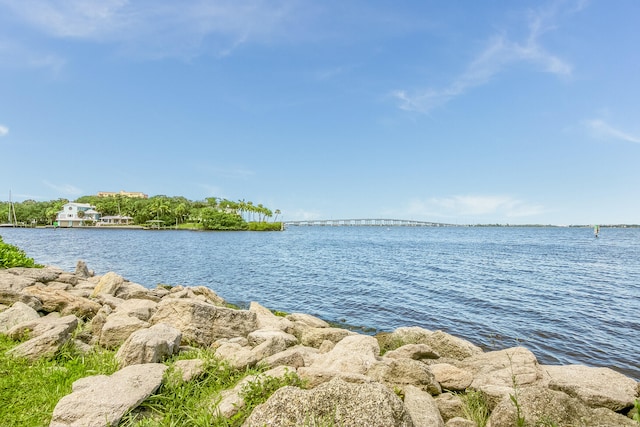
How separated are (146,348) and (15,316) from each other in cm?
436

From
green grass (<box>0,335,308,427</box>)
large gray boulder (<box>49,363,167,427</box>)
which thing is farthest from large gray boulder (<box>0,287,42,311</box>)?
large gray boulder (<box>49,363,167,427</box>)

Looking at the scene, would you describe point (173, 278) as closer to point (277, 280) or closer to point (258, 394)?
point (277, 280)

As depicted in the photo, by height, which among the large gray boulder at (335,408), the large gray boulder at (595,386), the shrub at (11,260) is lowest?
the large gray boulder at (595,386)

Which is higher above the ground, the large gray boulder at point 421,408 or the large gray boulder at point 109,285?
the large gray boulder at point 109,285

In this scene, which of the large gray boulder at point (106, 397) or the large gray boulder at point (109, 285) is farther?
the large gray boulder at point (109, 285)

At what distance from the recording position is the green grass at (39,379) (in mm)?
4373

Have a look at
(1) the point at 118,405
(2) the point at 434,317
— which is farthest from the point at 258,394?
(2) the point at 434,317

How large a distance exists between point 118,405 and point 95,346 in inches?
131

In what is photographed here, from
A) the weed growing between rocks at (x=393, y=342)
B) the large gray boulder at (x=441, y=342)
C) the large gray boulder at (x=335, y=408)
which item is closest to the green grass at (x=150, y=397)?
the large gray boulder at (x=335, y=408)

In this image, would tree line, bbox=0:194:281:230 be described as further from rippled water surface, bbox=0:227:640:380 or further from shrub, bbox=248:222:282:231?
rippled water surface, bbox=0:227:640:380

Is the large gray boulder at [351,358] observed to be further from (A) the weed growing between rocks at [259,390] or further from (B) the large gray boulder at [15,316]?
(B) the large gray boulder at [15,316]

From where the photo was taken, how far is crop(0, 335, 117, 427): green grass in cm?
437

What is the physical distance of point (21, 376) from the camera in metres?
5.25

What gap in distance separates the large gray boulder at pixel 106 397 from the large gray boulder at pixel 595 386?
614 cm
